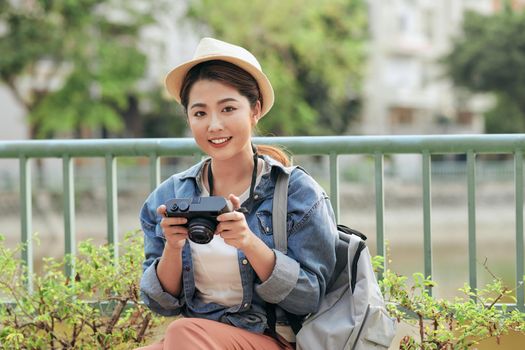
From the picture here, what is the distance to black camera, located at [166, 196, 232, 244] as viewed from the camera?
255cm

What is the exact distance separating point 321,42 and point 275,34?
1.43 metres

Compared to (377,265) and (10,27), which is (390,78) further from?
(377,265)

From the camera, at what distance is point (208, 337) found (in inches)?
108

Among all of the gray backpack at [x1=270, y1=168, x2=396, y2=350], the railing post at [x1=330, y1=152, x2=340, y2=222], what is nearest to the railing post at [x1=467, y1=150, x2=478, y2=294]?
the railing post at [x1=330, y1=152, x2=340, y2=222]

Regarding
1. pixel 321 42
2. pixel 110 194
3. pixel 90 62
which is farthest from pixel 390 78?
pixel 110 194

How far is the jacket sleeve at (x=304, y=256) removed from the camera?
9.11 ft

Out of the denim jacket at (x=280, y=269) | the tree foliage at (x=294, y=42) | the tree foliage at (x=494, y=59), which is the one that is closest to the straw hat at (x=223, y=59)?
the denim jacket at (x=280, y=269)

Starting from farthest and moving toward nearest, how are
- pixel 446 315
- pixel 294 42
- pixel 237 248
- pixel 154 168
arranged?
pixel 294 42 → pixel 154 168 → pixel 446 315 → pixel 237 248

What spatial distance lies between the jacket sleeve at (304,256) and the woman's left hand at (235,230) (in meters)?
0.16

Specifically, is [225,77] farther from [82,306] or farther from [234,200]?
[82,306]

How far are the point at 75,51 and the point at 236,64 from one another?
72.8 ft

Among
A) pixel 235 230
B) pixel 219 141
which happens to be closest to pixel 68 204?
pixel 219 141

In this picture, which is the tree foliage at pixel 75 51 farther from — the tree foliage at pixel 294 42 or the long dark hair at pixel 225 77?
the long dark hair at pixel 225 77

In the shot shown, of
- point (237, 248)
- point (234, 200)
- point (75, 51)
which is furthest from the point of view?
point (75, 51)
